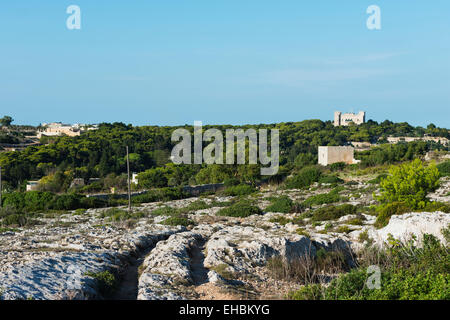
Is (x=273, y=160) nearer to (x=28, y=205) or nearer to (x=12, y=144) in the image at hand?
(x=28, y=205)

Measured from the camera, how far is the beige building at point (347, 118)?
126400 millimetres

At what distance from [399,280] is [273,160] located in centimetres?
4581

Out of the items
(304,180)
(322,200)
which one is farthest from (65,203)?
(304,180)

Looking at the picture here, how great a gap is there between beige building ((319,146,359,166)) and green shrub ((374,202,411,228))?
3783cm

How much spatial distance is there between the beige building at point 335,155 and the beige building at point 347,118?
74.6 meters

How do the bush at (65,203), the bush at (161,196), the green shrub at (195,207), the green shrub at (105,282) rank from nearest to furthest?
the green shrub at (105,282), the green shrub at (195,207), the bush at (65,203), the bush at (161,196)

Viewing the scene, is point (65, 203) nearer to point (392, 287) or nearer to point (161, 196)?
point (161, 196)

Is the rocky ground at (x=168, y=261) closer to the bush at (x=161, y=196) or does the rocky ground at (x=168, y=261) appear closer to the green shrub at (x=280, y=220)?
the green shrub at (x=280, y=220)

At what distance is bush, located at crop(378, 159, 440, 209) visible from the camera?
1647 centimetres

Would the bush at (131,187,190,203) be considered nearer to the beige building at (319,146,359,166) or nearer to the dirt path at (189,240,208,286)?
the dirt path at (189,240,208,286)

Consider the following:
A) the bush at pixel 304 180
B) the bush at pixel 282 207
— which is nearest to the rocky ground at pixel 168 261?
the bush at pixel 282 207

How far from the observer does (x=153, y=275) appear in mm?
7980

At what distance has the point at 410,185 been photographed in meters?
16.6

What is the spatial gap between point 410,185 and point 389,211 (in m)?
2.15
